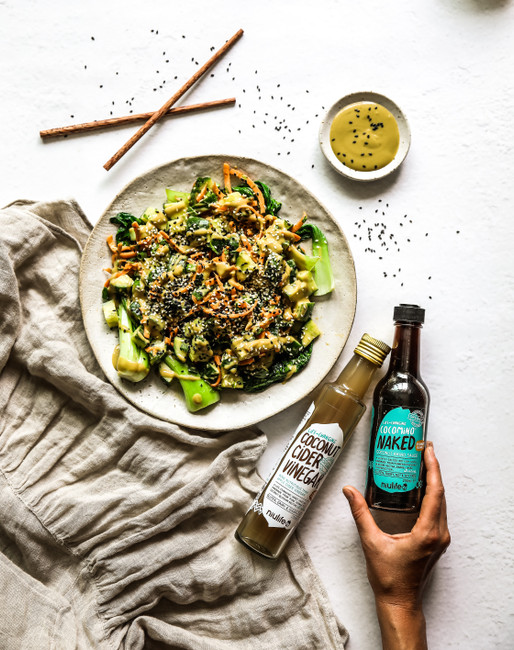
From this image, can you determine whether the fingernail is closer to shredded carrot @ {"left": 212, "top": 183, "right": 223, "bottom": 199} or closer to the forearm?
the forearm

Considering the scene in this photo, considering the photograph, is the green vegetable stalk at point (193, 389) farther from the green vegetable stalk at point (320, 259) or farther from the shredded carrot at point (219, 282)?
the green vegetable stalk at point (320, 259)

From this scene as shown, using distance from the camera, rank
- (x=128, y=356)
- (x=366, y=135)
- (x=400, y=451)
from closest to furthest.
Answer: (x=400, y=451)
(x=128, y=356)
(x=366, y=135)

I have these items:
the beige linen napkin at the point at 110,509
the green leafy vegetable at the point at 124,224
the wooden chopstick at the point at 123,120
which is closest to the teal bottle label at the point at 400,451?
the beige linen napkin at the point at 110,509

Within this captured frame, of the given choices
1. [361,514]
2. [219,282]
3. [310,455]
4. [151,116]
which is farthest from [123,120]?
[361,514]

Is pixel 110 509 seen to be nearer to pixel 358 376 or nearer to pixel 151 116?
pixel 358 376

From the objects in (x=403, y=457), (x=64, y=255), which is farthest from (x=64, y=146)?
(x=403, y=457)

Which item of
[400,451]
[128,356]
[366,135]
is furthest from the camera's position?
[366,135]
